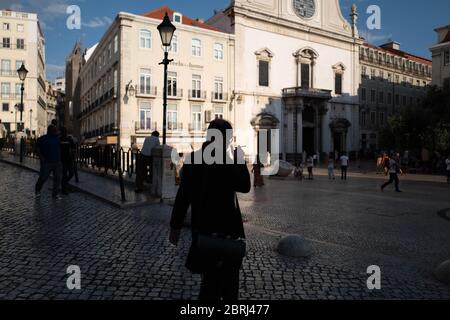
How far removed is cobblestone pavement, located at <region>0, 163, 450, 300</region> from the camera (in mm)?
4055

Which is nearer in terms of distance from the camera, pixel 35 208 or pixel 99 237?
pixel 99 237

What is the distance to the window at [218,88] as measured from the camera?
36.3 metres

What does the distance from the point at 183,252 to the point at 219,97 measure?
32.0 m

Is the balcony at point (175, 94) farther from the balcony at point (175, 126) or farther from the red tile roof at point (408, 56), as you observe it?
the red tile roof at point (408, 56)

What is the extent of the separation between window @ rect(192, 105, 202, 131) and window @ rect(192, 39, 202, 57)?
4917mm

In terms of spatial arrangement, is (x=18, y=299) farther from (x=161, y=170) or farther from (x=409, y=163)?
(x=409, y=163)

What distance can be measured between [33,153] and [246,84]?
20.8m

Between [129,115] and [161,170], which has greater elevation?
[129,115]

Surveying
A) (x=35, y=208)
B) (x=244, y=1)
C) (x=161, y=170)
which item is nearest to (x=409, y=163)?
(x=244, y=1)

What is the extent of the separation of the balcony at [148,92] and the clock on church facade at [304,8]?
1861 centimetres

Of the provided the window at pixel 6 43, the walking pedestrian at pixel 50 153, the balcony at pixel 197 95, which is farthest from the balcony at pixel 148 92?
the window at pixel 6 43

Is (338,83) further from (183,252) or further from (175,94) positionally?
(183,252)

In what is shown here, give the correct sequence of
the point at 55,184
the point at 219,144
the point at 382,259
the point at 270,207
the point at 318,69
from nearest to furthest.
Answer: the point at 219,144
the point at 382,259
the point at 55,184
the point at 270,207
the point at 318,69

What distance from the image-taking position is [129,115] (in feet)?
106
